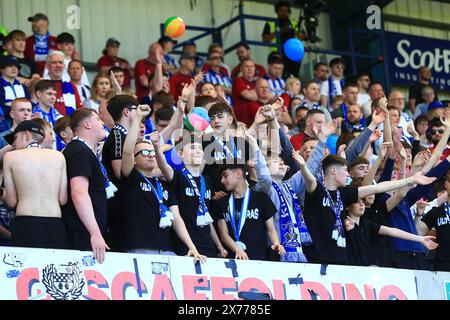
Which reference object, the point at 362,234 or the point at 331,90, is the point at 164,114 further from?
the point at 331,90

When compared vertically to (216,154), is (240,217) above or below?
below

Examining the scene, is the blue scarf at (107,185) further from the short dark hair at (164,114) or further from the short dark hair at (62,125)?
the short dark hair at (164,114)

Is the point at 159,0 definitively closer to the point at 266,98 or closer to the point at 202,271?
the point at 266,98

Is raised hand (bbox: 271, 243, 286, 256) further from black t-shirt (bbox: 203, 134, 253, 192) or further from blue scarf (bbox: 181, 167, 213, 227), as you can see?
black t-shirt (bbox: 203, 134, 253, 192)

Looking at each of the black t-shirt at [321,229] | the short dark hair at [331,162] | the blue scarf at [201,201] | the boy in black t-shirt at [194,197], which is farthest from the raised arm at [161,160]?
the short dark hair at [331,162]

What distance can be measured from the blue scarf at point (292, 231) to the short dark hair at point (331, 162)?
0.59m

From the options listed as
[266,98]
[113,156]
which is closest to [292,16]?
[266,98]

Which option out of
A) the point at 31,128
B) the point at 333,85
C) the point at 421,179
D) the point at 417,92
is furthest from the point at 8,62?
the point at 417,92

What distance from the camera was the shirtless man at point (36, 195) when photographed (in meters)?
7.13

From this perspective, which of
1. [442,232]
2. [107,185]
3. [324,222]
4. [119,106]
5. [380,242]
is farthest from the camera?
[442,232]

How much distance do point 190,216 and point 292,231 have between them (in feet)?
3.74

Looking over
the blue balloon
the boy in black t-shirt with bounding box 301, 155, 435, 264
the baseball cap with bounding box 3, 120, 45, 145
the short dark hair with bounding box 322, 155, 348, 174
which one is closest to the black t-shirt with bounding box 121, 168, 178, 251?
the baseball cap with bounding box 3, 120, 45, 145

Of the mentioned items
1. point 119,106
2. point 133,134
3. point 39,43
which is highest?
point 39,43

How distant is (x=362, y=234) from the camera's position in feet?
31.3
